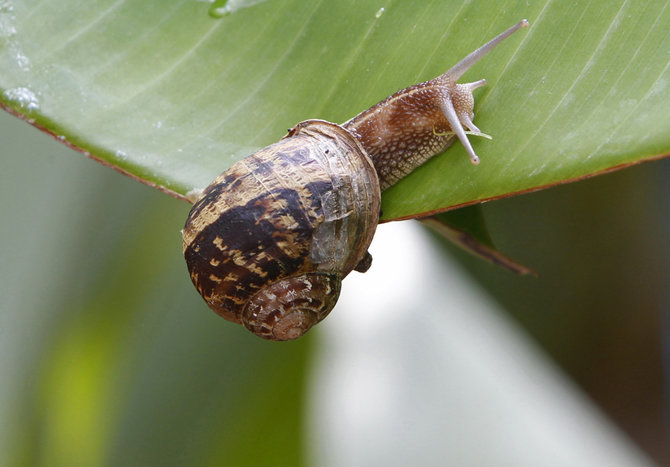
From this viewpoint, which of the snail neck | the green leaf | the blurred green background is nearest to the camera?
the green leaf

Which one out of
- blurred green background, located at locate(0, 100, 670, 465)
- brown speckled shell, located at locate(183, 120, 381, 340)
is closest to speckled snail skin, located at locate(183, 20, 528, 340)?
brown speckled shell, located at locate(183, 120, 381, 340)

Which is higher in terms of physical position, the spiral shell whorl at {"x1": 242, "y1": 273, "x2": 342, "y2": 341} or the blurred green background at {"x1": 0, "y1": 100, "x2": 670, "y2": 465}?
the spiral shell whorl at {"x1": 242, "y1": 273, "x2": 342, "y2": 341}

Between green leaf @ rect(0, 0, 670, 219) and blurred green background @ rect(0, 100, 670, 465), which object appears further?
blurred green background @ rect(0, 100, 670, 465)

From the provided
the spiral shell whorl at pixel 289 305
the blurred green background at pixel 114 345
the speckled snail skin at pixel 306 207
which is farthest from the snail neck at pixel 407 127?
the blurred green background at pixel 114 345

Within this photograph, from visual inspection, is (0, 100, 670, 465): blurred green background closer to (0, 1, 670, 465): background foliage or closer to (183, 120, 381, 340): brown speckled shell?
(0, 1, 670, 465): background foliage

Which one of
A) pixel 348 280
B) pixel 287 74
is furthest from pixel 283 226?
pixel 348 280

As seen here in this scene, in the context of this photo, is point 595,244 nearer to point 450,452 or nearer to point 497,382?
point 497,382

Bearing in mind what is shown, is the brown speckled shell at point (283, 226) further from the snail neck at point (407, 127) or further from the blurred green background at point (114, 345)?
the blurred green background at point (114, 345)

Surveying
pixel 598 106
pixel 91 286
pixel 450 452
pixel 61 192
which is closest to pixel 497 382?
pixel 450 452
